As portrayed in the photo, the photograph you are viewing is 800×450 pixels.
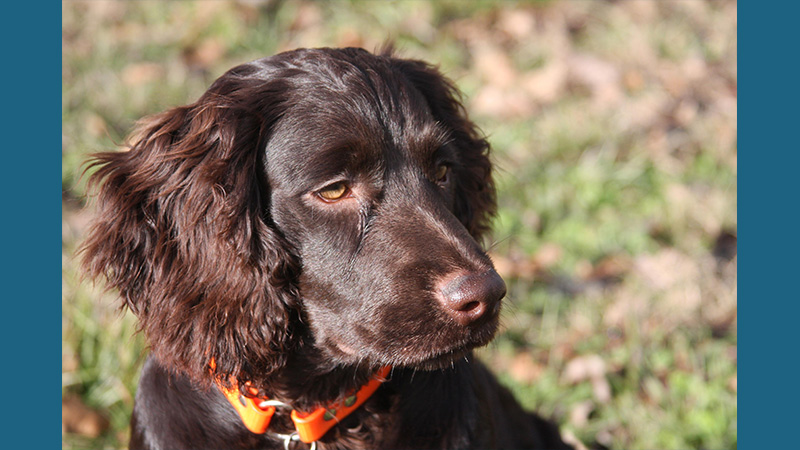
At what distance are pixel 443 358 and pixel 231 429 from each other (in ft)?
2.53

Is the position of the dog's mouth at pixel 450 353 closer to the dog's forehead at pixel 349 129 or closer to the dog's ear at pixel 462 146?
the dog's forehead at pixel 349 129

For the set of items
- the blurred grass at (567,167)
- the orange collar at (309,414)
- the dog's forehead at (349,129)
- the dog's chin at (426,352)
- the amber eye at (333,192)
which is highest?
the dog's forehead at (349,129)

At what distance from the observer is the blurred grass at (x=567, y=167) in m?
4.00

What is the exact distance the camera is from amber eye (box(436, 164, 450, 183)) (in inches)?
109

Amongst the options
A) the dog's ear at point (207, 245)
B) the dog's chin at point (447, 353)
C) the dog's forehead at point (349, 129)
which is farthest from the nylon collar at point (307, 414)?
the dog's forehead at point (349, 129)

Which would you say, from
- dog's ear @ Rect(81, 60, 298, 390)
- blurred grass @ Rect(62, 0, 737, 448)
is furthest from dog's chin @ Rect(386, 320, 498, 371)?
blurred grass @ Rect(62, 0, 737, 448)

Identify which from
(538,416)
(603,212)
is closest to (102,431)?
(538,416)

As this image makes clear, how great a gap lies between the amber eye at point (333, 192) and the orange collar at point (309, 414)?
2.00 ft

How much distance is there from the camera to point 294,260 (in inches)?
99.8

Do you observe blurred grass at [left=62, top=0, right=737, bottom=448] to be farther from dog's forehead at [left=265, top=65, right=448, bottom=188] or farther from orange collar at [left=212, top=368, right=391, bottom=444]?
dog's forehead at [left=265, top=65, right=448, bottom=188]

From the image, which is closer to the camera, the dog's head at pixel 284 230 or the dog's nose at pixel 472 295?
the dog's nose at pixel 472 295

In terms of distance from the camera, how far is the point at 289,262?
2514 mm

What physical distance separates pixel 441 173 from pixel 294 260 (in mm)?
625

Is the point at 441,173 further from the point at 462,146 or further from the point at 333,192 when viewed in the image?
the point at 333,192
